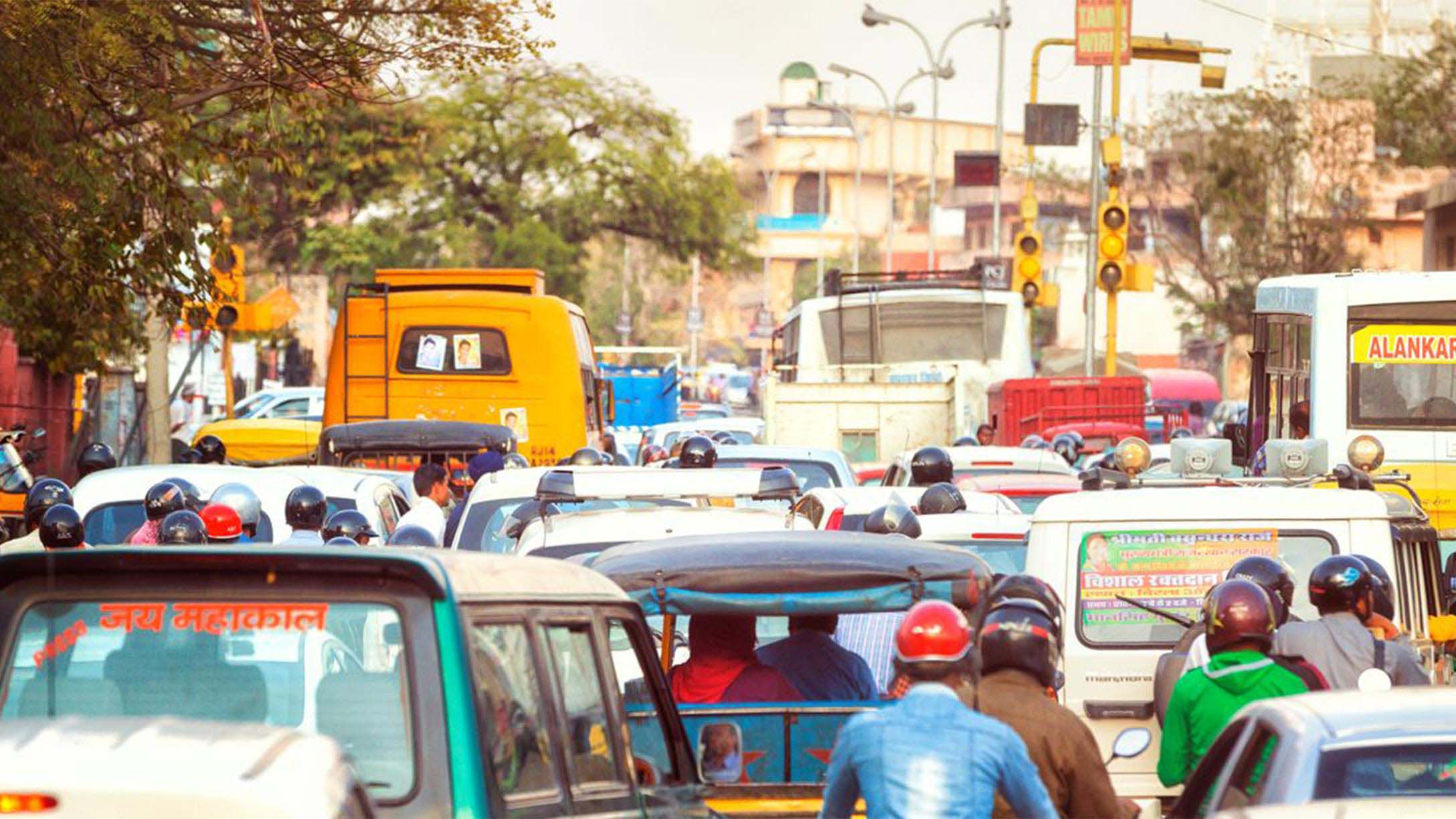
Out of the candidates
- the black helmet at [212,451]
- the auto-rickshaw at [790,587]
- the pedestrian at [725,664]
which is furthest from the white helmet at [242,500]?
the black helmet at [212,451]

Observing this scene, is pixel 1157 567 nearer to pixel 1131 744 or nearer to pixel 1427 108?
pixel 1131 744

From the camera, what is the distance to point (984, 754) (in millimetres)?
5797

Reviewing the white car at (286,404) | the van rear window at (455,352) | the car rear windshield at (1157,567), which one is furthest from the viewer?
the white car at (286,404)

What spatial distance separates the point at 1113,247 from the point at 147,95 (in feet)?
49.2

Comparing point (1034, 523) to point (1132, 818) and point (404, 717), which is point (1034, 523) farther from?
point (404, 717)

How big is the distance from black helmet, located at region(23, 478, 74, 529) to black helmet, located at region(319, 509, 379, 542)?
5.68 feet

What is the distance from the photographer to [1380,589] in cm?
945

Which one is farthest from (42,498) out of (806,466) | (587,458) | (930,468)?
(930,468)

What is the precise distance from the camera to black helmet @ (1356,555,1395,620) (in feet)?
30.7

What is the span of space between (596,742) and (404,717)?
82 centimetres

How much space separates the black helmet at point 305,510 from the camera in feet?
44.6

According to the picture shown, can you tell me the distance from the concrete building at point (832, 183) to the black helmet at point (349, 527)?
118 m

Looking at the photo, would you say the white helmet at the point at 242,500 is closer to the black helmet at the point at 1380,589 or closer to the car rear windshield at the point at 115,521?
the car rear windshield at the point at 115,521

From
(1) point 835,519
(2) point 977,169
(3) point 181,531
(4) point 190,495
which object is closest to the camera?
(3) point 181,531
